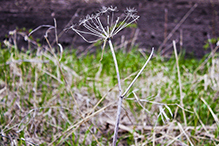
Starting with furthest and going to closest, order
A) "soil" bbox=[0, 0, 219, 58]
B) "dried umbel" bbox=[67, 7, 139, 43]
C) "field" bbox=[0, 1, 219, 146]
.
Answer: "soil" bbox=[0, 0, 219, 58], "field" bbox=[0, 1, 219, 146], "dried umbel" bbox=[67, 7, 139, 43]

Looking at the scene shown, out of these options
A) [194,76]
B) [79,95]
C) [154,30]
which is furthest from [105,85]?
[154,30]

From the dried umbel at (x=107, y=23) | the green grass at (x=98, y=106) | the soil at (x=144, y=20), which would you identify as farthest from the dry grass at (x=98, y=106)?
the soil at (x=144, y=20)

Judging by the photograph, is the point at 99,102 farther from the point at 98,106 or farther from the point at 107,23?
the point at 98,106

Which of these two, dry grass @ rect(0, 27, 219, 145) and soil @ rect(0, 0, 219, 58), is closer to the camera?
dry grass @ rect(0, 27, 219, 145)

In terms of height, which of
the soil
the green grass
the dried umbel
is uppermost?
the soil

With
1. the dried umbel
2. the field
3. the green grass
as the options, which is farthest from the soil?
the dried umbel

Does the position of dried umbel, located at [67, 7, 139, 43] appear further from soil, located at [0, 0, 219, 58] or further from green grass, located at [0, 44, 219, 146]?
soil, located at [0, 0, 219, 58]

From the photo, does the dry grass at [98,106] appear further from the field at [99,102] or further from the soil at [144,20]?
the soil at [144,20]
